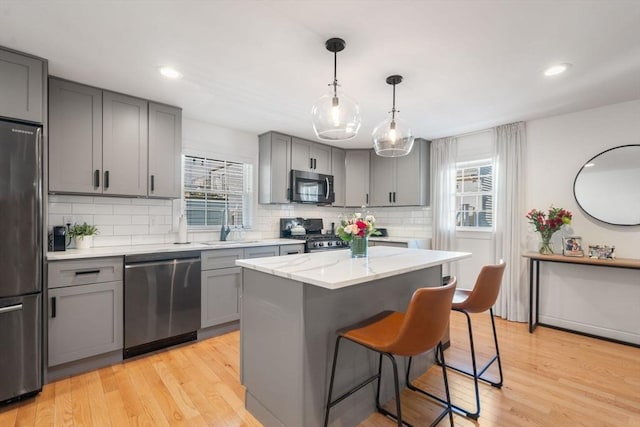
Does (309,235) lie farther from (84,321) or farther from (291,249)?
(84,321)

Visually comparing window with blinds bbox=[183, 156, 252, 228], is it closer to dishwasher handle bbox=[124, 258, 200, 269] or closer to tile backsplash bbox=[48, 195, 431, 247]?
tile backsplash bbox=[48, 195, 431, 247]

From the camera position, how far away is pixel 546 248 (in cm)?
345

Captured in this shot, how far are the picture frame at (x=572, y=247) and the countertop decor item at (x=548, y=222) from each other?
14cm

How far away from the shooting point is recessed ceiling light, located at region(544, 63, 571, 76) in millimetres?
2357

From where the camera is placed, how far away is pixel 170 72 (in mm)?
2502

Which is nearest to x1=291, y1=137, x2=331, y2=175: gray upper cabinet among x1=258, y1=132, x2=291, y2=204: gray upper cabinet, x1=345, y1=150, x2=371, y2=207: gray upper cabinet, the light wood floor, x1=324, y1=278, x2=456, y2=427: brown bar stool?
x1=258, y1=132, x2=291, y2=204: gray upper cabinet

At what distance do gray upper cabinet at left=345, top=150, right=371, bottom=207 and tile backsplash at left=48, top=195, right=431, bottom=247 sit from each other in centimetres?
95

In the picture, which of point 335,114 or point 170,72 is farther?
point 170,72

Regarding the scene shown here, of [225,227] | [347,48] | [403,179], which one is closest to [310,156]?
[403,179]

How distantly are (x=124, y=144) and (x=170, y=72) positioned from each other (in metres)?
0.95

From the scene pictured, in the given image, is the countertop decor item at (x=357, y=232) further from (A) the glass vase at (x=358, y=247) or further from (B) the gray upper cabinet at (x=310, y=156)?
(B) the gray upper cabinet at (x=310, y=156)

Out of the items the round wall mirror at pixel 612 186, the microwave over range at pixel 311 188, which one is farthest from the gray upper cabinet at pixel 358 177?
the round wall mirror at pixel 612 186

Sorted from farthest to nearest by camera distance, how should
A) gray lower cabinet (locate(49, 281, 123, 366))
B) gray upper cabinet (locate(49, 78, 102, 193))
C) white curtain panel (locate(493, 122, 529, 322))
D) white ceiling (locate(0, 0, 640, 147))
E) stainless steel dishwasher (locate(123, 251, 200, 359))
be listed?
white curtain panel (locate(493, 122, 529, 322)) < stainless steel dishwasher (locate(123, 251, 200, 359)) < gray upper cabinet (locate(49, 78, 102, 193)) < gray lower cabinet (locate(49, 281, 123, 366)) < white ceiling (locate(0, 0, 640, 147))

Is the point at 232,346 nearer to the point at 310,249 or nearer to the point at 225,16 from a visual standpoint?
the point at 310,249
